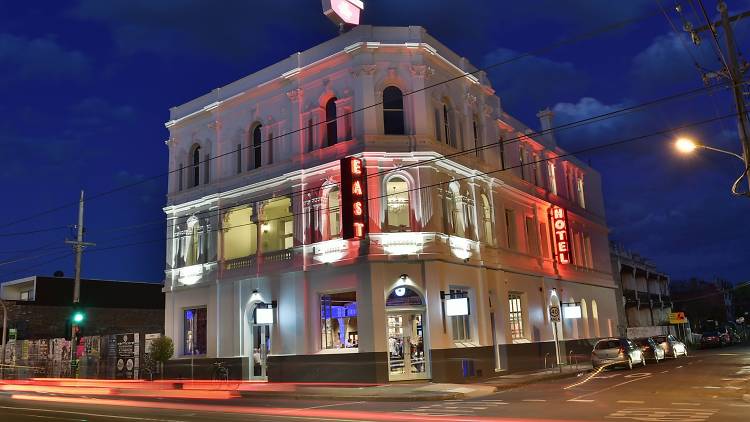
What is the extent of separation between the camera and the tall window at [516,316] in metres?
32.9

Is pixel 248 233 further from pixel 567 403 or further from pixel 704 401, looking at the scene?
pixel 704 401

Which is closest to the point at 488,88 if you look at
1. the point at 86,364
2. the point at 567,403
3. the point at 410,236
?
the point at 410,236

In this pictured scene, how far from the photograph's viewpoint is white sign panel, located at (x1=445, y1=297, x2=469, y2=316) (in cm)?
2609

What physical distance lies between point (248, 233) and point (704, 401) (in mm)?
22639

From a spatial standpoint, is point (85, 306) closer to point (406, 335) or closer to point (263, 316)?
point (263, 316)

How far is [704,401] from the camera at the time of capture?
16.5 meters

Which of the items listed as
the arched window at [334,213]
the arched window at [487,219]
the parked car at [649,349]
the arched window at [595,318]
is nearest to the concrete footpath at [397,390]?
the arched window at [334,213]

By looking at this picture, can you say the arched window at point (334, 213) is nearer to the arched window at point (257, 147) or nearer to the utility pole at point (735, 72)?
the arched window at point (257, 147)

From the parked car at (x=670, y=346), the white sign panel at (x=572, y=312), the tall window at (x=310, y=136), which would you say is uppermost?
the tall window at (x=310, y=136)

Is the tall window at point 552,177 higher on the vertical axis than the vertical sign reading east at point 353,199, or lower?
higher

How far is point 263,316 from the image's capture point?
28.5m


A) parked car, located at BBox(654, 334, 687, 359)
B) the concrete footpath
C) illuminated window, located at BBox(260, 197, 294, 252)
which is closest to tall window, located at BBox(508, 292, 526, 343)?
the concrete footpath

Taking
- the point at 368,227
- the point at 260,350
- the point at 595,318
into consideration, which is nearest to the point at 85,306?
the point at 260,350

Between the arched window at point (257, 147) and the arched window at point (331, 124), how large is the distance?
421 centimetres
